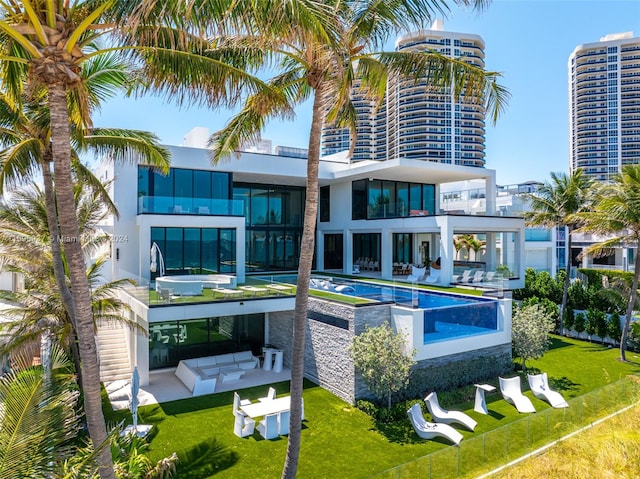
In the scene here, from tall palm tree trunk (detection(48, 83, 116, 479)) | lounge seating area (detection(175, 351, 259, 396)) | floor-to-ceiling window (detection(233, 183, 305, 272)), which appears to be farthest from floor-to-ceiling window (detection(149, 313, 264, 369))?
tall palm tree trunk (detection(48, 83, 116, 479))

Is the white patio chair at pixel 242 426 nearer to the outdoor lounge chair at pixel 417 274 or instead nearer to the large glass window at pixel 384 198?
the outdoor lounge chair at pixel 417 274

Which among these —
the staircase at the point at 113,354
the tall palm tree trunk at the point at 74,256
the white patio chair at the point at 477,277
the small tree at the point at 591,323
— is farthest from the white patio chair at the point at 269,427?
the small tree at the point at 591,323

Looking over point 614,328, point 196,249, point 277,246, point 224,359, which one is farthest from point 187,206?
point 614,328

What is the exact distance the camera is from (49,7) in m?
4.80

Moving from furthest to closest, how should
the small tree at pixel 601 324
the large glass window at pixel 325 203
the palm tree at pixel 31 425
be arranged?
1. the large glass window at pixel 325 203
2. the small tree at pixel 601 324
3. the palm tree at pixel 31 425

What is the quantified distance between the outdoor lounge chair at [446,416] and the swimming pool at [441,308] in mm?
2117

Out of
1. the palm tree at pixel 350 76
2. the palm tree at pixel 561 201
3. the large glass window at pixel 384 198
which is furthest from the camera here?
the large glass window at pixel 384 198

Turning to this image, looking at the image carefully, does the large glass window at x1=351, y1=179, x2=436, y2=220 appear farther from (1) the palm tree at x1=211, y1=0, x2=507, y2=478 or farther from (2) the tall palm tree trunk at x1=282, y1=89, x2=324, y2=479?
(2) the tall palm tree trunk at x1=282, y1=89, x2=324, y2=479

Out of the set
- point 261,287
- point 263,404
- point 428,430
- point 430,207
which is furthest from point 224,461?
point 430,207

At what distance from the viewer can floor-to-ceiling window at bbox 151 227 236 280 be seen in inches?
780

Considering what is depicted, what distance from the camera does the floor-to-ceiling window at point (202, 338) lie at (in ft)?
54.9

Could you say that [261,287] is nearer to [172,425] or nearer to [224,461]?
[172,425]

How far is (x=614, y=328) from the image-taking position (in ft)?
69.1

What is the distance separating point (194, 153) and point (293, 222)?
27.6ft
